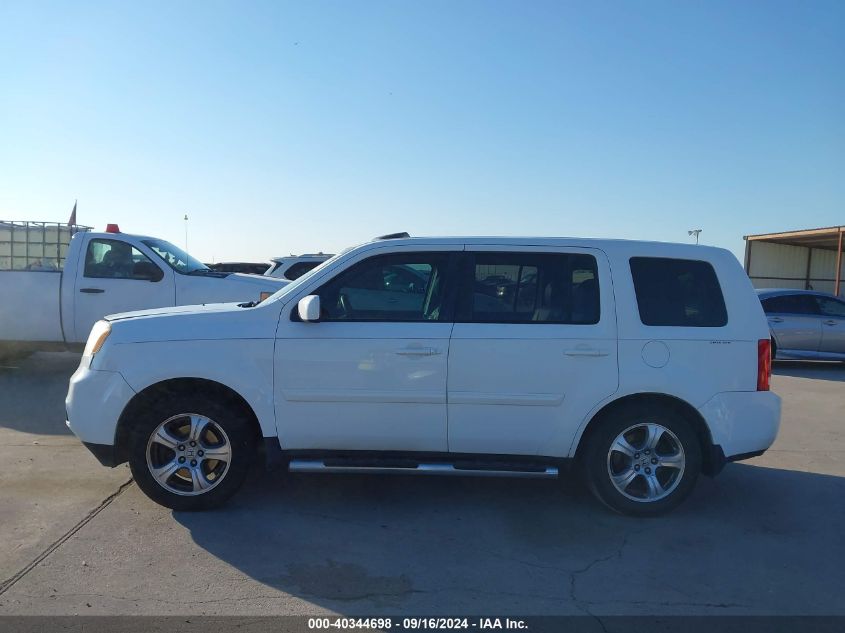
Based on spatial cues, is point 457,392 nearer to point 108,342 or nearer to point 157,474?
point 157,474

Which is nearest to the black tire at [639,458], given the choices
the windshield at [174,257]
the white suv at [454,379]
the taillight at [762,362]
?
the white suv at [454,379]

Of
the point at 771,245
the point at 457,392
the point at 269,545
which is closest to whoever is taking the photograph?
the point at 269,545

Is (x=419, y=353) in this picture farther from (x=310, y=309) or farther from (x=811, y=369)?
(x=811, y=369)

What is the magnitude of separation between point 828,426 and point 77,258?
9.54 m

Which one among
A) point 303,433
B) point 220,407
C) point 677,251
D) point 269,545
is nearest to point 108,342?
point 220,407

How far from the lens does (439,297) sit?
194 inches

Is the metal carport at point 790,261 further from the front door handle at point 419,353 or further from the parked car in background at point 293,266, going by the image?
the front door handle at point 419,353

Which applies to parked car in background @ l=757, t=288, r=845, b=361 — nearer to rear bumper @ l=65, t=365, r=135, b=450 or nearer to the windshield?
the windshield

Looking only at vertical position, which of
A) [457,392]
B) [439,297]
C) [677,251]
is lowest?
[457,392]

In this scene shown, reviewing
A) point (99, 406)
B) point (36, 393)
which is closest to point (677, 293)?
point (99, 406)

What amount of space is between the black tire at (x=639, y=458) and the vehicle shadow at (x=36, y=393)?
501 cm

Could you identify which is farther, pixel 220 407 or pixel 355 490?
pixel 355 490

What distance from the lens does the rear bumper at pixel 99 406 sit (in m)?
4.80

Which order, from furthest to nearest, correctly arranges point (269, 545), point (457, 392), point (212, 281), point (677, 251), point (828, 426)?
point (212, 281), point (828, 426), point (677, 251), point (457, 392), point (269, 545)
